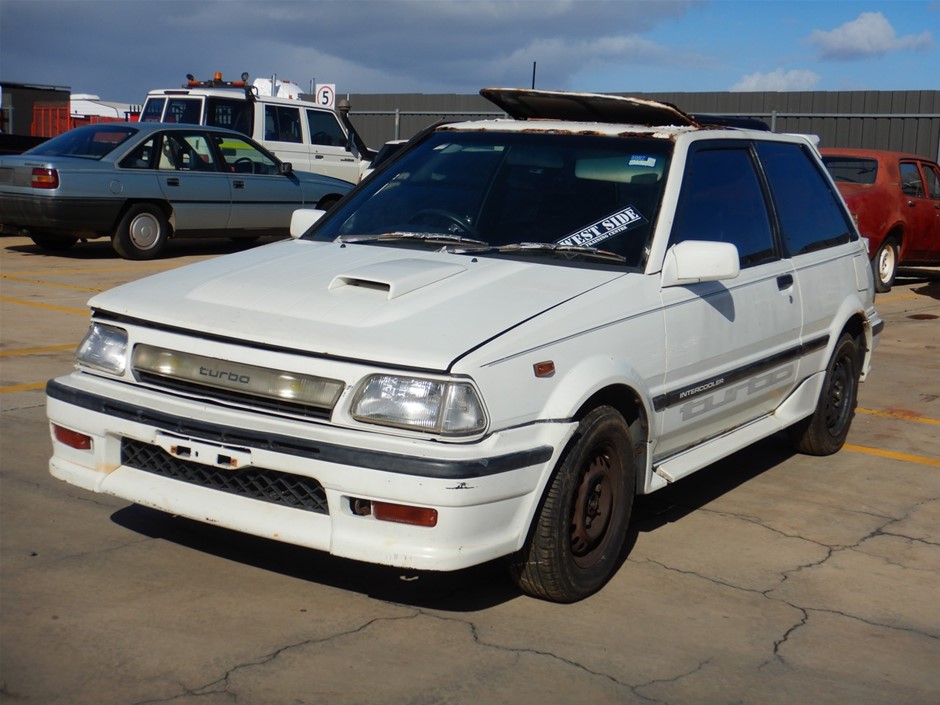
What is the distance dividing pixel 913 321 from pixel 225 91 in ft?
33.0

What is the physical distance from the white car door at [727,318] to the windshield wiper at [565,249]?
0.27m

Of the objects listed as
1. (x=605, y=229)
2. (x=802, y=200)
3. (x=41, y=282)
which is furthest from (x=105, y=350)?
(x=41, y=282)

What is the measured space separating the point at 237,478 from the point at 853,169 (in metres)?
12.2

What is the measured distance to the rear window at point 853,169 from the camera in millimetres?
14445

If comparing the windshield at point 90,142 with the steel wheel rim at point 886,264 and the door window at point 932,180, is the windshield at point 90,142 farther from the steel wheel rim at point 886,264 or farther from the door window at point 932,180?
the door window at point 932,180

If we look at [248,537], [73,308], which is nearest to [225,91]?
[73,308]

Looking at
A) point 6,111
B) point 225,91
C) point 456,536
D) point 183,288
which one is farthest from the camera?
point 6,111

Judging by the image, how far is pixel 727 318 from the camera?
197 inches

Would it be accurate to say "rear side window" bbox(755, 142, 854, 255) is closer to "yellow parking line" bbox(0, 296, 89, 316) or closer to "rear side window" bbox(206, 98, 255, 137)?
"yellow parking line" bbox(0, 296, 89, 316)

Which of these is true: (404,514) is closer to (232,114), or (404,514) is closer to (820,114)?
(232,114)

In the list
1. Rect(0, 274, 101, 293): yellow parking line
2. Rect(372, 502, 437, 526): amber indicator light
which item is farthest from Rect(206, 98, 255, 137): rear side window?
Rect(372, 502, 437, 526): amber indicator light

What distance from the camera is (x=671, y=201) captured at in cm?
478

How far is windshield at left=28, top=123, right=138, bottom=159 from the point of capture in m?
13.9

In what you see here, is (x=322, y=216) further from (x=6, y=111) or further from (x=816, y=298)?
(x=6, y=111)
